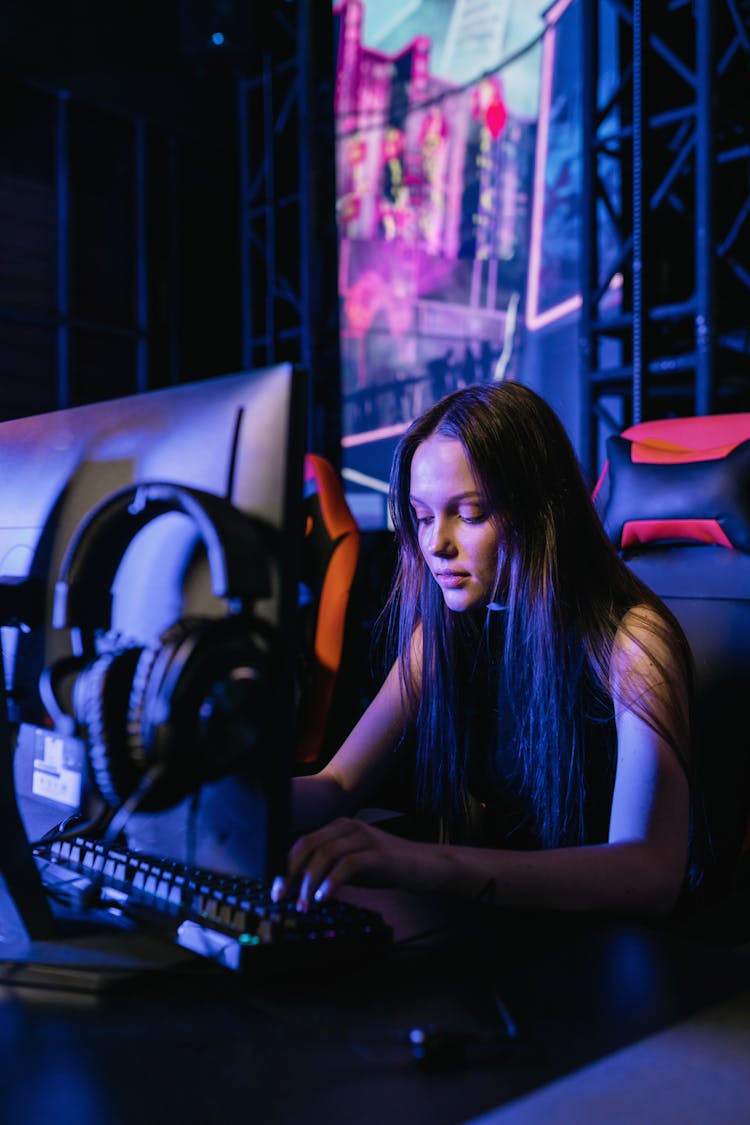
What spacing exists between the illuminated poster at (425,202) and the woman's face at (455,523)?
306 cm

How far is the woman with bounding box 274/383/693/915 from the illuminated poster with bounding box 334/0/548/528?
297 centimetres

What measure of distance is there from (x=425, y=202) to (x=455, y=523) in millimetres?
3627

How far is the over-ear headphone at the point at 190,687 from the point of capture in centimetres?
59

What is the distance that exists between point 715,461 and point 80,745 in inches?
40.0

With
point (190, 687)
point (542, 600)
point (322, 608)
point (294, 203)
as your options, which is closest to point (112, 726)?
point (190, 687)

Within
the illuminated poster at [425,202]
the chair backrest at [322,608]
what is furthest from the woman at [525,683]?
the illuminated poster at [425,202]

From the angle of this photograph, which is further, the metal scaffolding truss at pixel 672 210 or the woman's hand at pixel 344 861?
the metal scaffolding truss at pixel 672 210

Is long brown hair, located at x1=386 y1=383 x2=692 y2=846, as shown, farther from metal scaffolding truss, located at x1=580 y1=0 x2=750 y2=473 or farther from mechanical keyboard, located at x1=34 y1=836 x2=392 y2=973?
metal scaffolding truss, located at x1=580 y1=0 x2=750 y2=473

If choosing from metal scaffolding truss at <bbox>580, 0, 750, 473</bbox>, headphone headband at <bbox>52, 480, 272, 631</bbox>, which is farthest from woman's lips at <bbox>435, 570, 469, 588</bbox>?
metal scaffolding truss at <bbox>580, 0, 750, 473</bbox>

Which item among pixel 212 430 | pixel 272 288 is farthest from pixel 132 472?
pixel 272 288

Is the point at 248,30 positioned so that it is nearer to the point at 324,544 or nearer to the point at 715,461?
the point at 324,544

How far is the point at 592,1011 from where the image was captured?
645 millimetres

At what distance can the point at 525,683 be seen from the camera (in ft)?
3.99

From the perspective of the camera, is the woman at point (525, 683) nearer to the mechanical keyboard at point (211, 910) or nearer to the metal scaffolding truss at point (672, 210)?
the mechanical keyboard at point (211, 910)
